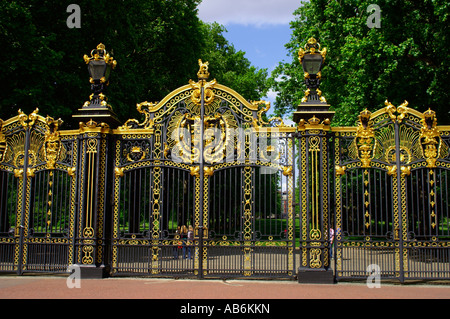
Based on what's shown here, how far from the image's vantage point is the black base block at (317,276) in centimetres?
955

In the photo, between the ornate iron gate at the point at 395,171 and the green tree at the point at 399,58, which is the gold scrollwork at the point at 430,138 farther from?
the green tree at the point at 399,58

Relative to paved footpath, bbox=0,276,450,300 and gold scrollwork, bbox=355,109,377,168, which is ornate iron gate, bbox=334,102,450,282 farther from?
paved footpath, bbox=0,276,450,300

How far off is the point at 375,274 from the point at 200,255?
3.99m

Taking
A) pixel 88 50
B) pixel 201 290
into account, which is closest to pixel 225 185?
pixel 201 290

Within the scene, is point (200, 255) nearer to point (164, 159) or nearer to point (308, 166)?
point (164, 159)

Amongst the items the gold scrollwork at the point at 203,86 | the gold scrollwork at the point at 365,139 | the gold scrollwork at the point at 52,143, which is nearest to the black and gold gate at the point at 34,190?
the gold scrollwork at the point at 52,143

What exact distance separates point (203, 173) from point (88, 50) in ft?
32.0

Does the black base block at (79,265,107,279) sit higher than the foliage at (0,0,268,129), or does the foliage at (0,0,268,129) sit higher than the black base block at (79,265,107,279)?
the foliage at (0,0,268,129)

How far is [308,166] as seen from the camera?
32.7 feet

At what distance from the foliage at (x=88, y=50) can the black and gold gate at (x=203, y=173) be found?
5.79 metres

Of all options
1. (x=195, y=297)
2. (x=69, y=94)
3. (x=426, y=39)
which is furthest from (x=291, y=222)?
(x=69, y=94)

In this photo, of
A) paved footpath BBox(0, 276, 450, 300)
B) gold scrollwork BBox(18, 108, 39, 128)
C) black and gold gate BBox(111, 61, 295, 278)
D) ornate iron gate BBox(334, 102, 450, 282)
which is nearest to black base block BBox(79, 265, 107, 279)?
paved footpath BBox(0, 276, 450, 300)

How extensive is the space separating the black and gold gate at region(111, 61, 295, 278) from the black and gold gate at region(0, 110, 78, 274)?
1.24 meters

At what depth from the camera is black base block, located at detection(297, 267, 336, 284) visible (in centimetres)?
955
